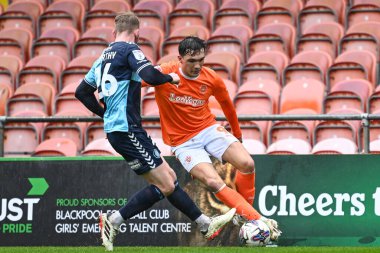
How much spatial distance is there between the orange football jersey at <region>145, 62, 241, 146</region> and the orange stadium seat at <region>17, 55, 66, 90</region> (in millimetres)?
7130

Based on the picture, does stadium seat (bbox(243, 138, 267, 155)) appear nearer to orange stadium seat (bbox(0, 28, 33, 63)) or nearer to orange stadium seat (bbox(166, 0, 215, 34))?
orange stadium seat (bbox(166, 0, 215, 34))

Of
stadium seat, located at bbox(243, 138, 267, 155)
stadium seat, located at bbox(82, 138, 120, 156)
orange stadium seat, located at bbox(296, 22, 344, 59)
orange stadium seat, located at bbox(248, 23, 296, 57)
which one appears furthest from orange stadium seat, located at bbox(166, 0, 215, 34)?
stadium seat, located at bbox(243, 138, 267, 155)

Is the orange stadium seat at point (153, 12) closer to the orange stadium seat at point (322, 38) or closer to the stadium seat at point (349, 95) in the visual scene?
the orange stadium seat at point (322, 38)

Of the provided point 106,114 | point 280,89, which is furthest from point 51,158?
point 280,89

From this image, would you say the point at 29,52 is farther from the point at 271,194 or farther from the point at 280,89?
the point at 271,194

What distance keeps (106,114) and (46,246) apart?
8.52ft

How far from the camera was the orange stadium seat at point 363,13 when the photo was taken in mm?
16766

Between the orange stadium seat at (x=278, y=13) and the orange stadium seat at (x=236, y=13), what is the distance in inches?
10.2

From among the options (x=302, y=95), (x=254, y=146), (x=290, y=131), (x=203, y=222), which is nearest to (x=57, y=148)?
(x=254, y=146)

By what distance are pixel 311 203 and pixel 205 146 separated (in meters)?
1.47

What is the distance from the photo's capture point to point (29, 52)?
1848cm

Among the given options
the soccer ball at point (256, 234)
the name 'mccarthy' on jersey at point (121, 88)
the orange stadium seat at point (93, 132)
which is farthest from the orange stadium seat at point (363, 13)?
the name 'mccarthy' on jersey at point (121, 88)

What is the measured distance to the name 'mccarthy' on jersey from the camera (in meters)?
9.30

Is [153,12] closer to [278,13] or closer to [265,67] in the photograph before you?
[278,13]
